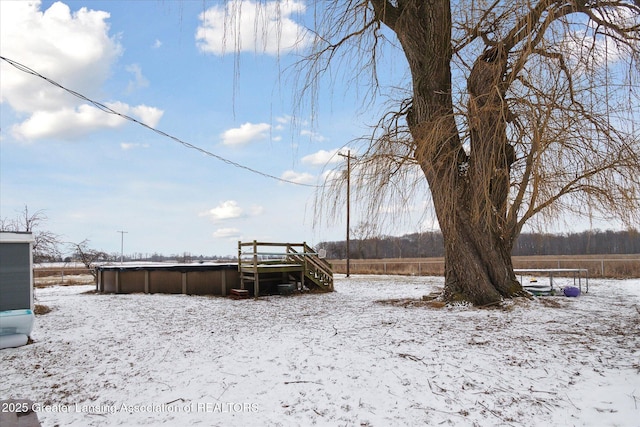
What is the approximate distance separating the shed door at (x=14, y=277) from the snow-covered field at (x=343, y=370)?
28.8 inches

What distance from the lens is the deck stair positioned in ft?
40.9

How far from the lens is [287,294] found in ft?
42.0

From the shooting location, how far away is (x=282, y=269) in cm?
1291

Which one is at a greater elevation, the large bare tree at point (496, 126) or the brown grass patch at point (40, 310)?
the large bare tree at point (496, 126)

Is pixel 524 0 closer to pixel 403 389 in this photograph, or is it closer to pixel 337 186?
pixel 337 186

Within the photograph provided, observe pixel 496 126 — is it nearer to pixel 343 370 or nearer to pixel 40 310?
pixel 343 370

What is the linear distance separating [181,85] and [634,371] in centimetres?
779

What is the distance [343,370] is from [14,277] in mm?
5626

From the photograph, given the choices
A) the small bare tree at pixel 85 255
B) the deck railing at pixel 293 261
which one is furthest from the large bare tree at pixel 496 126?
the small bare tree at pixel 85 255

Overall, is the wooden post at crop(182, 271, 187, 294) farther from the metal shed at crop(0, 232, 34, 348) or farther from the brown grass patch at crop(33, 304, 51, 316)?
the metal shed at crop(0, 232, 34, 348)

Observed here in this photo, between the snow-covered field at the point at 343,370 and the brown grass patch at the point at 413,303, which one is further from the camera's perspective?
the brown grass patch at the point at 413,303

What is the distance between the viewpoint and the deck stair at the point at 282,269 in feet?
40.9

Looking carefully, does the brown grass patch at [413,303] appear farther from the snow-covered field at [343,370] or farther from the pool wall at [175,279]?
the pool wall at [175,279]

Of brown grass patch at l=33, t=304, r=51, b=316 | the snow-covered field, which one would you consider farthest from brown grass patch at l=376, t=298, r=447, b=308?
brown grass patch at l=33, t=304, r=51, b=316
